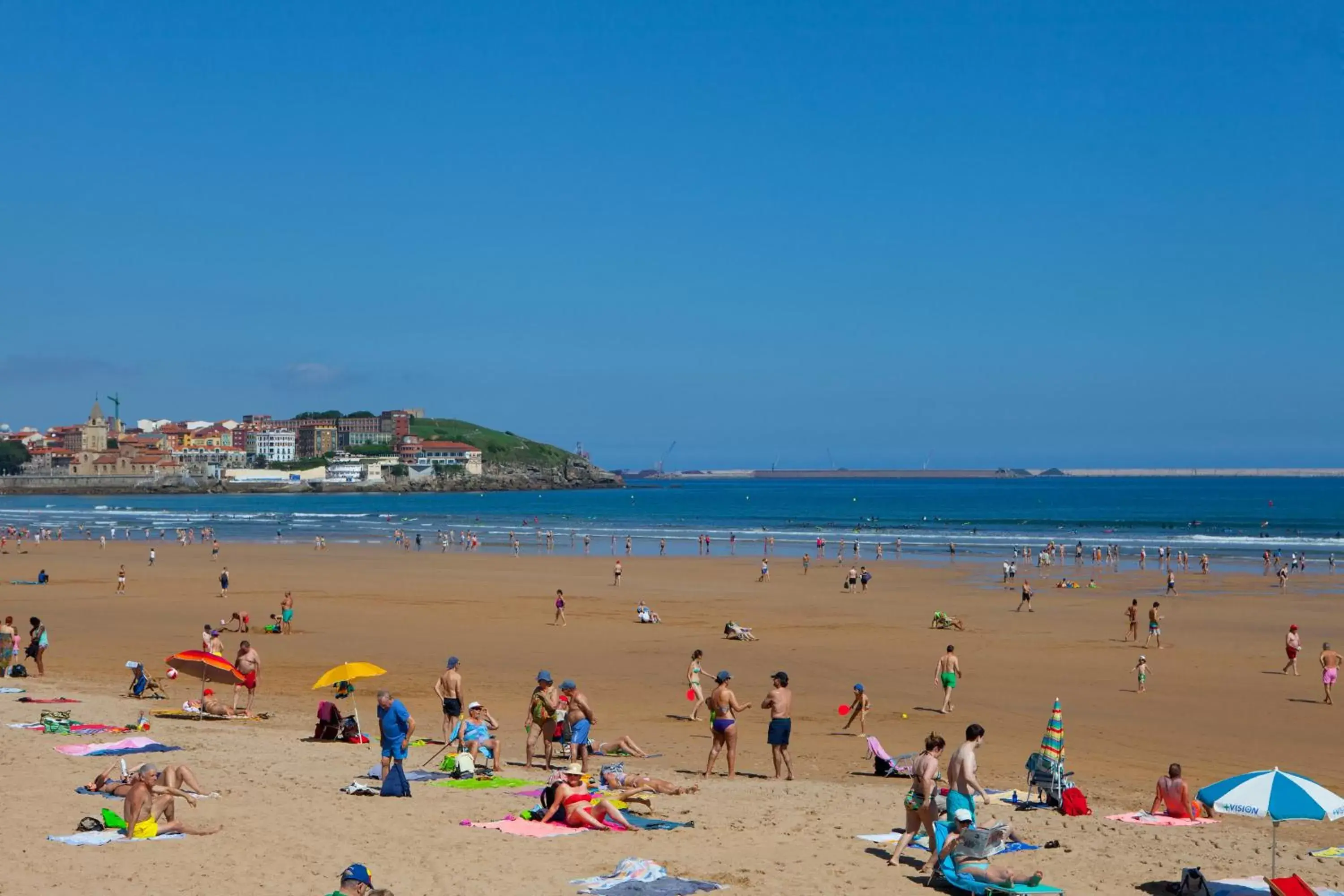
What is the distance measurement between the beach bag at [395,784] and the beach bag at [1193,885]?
263 inches

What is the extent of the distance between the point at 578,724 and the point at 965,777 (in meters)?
4.53

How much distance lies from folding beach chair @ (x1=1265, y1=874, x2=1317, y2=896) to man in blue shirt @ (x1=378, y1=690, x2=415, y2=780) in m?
7.34

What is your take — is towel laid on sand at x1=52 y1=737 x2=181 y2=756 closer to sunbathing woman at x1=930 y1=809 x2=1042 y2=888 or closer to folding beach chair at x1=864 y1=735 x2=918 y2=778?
folding beach chair at x1=864 y1=735 x2=918 y2=778

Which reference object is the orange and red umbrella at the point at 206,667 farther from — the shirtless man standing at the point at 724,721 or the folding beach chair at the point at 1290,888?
the folding beach chair at the point at 1290,888

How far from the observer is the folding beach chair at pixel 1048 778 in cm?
1120

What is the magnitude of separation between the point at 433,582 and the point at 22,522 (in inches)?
2239

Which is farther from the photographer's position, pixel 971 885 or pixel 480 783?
pixel 480 783

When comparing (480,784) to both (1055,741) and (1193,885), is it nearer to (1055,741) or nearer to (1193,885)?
(1055,741)

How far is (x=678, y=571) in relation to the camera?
45.5 metres

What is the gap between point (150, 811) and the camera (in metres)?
9.66

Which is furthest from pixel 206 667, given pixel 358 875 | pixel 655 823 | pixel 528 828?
pixel 358 875

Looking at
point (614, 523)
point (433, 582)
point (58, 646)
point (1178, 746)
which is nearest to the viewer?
point (1178, 746)

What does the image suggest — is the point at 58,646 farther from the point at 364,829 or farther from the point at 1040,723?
the point at 1040,723

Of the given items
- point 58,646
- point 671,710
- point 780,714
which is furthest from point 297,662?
point 780,714
